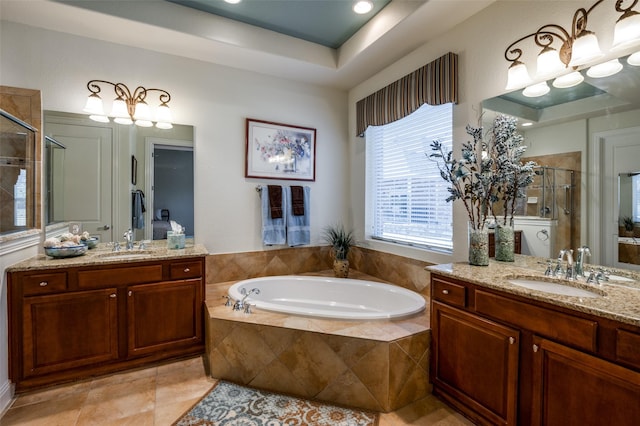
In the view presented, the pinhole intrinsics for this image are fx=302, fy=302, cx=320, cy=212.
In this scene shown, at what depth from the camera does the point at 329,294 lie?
3168 millimetres

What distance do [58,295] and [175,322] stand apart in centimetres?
79

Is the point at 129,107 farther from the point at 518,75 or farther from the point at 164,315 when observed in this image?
the point at 518,75

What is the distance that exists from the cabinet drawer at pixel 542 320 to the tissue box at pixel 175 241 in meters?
2.40

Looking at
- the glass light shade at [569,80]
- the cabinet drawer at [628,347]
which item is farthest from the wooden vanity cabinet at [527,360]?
the glass light shade at [569,80]

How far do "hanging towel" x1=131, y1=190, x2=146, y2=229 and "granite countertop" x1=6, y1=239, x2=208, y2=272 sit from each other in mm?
193

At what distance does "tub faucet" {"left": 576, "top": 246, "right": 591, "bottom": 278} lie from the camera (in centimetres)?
167

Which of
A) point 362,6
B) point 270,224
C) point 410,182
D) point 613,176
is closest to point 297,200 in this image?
point 270,224

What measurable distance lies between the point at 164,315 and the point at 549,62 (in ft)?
10.3

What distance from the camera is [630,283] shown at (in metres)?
1.52

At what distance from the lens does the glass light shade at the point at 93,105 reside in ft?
8.17

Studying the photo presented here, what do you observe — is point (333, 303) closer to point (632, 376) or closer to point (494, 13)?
point (632, 376)

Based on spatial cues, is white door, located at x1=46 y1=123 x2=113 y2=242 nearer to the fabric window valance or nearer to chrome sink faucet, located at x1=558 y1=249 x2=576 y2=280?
the fabric window valance

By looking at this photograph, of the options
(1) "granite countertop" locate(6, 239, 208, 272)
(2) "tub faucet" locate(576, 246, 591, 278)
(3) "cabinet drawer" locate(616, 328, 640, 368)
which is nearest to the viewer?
(3) "cabinet drawer" locate(616, 328, 640, 368)

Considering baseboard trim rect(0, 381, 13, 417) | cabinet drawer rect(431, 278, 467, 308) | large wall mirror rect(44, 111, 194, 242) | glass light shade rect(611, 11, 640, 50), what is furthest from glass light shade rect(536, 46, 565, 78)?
baseboard trim rect(0, 381, 13, 417)
